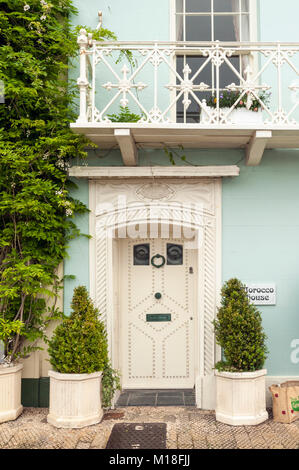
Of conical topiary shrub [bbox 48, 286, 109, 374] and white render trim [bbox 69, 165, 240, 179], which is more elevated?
white render trim [bbox 69, 165, 240, 179]

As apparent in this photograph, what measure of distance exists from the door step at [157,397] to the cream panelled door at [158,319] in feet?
0.36

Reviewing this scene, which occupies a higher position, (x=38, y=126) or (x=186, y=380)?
(x=38, y=126)

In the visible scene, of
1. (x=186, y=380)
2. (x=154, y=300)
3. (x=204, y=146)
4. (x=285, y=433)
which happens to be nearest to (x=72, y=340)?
(x=154, y=300)

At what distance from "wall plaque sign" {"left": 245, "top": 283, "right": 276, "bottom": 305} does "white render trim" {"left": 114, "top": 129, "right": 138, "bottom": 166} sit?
2543 mm

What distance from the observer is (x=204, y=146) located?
5910 millimetres

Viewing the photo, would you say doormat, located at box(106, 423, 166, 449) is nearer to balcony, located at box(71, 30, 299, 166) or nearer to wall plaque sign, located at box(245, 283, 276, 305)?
wall plaque sign, located at box(245, 283, 276, 305)

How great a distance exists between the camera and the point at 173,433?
4.88 m

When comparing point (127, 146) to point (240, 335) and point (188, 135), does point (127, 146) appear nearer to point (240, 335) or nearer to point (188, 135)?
point (188, 135)

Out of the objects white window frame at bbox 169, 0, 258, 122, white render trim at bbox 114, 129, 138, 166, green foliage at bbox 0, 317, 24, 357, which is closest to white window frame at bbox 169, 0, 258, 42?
white window frame at bbox 169, 0, 258, 122

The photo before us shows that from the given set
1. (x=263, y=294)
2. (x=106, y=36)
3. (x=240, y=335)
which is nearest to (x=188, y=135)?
(x=106, y=36)

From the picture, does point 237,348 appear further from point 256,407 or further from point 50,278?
point 50,278

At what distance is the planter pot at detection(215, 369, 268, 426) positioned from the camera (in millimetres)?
5070

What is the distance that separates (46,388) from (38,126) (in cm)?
376

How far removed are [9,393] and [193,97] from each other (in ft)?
15.4
